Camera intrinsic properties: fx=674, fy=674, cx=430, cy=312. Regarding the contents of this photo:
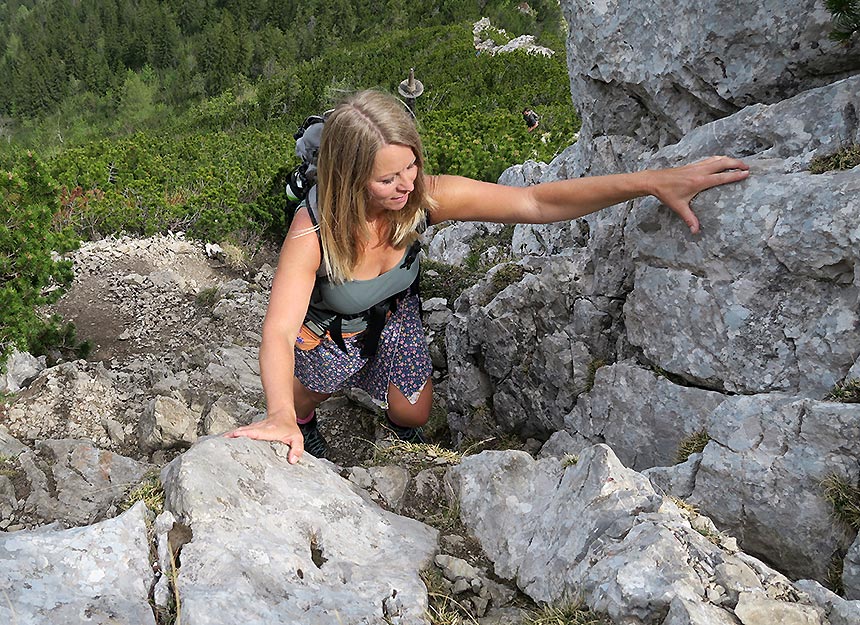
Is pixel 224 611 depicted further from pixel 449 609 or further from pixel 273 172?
pixel 273 172

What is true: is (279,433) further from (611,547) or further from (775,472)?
(775,472)

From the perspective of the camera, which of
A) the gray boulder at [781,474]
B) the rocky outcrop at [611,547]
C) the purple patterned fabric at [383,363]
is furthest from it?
the purple patterned fabric at [383,363]

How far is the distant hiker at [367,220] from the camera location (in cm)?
355

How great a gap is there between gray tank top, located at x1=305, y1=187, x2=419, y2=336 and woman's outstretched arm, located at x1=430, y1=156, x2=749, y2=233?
0.45 m

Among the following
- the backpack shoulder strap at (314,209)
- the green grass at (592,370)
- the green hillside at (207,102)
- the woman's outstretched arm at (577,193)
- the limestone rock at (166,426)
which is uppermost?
the backpack shoulder strap at (314,209)

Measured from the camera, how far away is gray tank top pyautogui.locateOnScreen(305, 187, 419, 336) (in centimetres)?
420

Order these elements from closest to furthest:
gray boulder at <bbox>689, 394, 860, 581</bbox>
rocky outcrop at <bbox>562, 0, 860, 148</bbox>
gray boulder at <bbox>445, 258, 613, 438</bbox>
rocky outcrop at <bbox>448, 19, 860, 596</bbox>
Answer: gray boulder at <bbox>689, 394, 860, 581</bbox> < rocky outcrop at <bbox>448, 19, 860, 596</bbox> < rocky outcrop at <bbox>562, 0, 860, 148</bbox> < gray boulder at <bbox>445, 258, 613, 438</bbox>

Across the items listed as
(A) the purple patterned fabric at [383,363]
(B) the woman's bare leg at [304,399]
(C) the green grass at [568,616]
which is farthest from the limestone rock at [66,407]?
(C) the green grass at [568,616]

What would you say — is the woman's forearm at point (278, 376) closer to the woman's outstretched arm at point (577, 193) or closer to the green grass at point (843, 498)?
the woman's outstretched arm at point (577, 193)

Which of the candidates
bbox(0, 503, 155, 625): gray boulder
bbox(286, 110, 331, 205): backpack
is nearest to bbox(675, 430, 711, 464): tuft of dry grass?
bbox(286, 110, 331, 205): backpack

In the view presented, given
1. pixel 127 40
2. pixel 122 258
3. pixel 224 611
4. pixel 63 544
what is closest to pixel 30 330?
pixel 122 258

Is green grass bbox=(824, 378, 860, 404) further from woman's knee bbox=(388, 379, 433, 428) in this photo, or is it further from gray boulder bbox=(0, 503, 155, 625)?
gray boulder bbox=(0, 503, 155, 625)

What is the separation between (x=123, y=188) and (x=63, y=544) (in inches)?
462

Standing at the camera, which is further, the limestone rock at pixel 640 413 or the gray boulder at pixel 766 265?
the limestone rock at pixel 640 413
